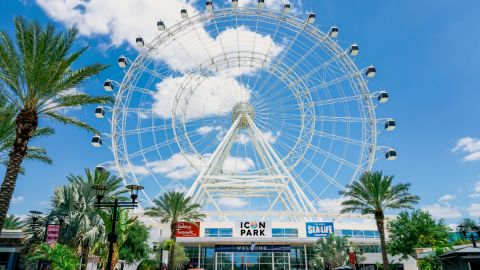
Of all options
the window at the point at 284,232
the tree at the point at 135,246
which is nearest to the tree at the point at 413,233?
the window at the point at 284,232

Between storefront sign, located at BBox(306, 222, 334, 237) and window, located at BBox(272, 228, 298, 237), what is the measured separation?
5.84ft

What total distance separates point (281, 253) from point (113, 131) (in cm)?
2489

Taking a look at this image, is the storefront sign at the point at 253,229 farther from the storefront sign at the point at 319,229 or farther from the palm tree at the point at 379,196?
the palm tree at the point at 379,196

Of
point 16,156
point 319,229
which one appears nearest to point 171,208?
point 319,229

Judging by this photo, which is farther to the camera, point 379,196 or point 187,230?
point 187,230

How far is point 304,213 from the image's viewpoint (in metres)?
43.3

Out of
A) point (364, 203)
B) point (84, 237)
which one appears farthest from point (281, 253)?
point (84, 237)

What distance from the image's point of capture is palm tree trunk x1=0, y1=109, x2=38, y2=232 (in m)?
13.6

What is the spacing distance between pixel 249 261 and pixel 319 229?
982 cm

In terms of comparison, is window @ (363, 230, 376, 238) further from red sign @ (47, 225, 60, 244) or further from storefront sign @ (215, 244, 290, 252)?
red sign @ (47, 225, 60, 244)

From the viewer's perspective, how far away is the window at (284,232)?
44.7 meters

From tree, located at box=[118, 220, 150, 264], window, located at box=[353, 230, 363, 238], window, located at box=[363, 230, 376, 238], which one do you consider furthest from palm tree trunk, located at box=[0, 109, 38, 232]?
window, located at box=[363, 230, 376, 238]

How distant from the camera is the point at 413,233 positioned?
133 ft

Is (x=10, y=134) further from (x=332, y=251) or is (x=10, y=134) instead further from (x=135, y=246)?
(x=332, y=251)
